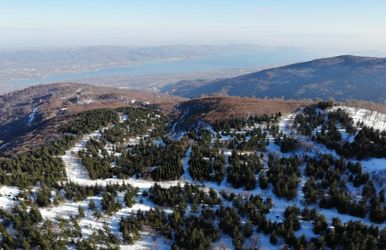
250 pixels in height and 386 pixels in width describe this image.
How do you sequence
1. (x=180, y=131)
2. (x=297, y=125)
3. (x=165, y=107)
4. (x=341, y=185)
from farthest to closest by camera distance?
(x=165, y=107)
(x=180, y=131)
(x=297, y=125)
(x=341, y=185)

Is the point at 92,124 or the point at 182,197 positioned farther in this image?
the point at 92,124

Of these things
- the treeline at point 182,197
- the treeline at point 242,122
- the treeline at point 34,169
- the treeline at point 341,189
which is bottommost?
the treeline at point 182,197

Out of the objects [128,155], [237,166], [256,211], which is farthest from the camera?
[128,155]

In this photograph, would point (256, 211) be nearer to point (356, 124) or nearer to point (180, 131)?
point (356, 124)

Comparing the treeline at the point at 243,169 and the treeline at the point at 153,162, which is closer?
the treeline at the point at 243,169

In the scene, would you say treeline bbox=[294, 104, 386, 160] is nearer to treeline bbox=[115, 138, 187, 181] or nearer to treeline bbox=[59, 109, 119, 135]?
treeline bbox=[115, 138, 187, 181]

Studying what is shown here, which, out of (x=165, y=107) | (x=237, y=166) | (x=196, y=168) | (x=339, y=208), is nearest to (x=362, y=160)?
(x=339, y=208)

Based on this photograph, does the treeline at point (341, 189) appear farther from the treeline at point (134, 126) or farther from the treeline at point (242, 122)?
the treeline at point (134, 126)

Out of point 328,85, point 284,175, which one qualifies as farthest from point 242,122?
point 328,85

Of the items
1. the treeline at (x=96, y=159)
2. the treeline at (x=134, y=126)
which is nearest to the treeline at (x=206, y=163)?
the treeline at (x=96, y=159)

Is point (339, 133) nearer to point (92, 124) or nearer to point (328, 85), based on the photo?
point (92, 124)

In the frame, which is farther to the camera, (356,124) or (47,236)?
(356,124)
